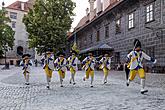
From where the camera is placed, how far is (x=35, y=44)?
46938mm

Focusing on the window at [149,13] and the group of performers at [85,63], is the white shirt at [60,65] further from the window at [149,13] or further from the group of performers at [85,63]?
the window at [149,13]

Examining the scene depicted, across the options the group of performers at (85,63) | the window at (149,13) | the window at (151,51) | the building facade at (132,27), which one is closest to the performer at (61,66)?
the group of performers at (85,63)

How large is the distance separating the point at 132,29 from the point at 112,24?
607 cm

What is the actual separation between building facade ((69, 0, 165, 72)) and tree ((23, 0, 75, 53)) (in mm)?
6082

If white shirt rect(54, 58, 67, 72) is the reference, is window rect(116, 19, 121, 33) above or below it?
above

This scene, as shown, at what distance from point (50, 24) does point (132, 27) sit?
19.5m

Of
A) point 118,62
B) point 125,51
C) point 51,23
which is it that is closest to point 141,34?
point 125,51

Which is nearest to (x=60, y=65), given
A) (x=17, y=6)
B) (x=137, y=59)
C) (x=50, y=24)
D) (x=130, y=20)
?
(x=137, y=59)

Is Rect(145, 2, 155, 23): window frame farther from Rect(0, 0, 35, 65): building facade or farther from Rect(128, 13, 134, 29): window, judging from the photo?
Rect(0, 0, 35, 65): building facade

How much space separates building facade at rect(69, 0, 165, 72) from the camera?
78.9 feet

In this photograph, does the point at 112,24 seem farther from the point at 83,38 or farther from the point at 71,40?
the point at 71,40

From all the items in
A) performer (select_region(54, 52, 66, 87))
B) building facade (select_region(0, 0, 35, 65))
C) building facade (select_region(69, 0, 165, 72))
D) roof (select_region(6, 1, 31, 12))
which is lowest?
performer (select_region(54, 52, 66, 87))

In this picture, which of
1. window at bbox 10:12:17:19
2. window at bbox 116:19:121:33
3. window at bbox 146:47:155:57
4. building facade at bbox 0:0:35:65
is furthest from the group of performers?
window at bbox 10:12:17:19

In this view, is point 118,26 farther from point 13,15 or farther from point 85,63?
point 13,15
